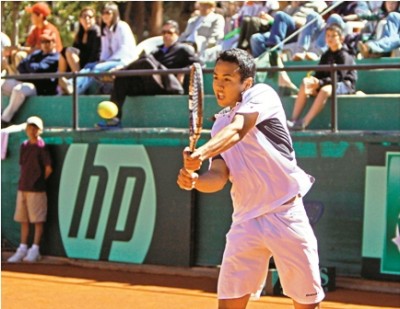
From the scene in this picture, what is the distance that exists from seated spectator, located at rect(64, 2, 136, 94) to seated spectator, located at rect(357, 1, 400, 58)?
10.5ft

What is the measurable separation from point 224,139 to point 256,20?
25.1 feet

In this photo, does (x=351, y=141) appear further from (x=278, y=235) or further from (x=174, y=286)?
(x=278, y=235)

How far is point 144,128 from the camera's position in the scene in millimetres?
11773

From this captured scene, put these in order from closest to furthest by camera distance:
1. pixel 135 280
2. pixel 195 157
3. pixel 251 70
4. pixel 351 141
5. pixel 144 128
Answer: pixel 195 157
pixel 251 70
pixel 351 141
pixel 135 280
pixel 144 128

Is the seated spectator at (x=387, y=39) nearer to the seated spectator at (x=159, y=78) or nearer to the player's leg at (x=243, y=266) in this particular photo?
the seated spectator at (x=159, y=78)

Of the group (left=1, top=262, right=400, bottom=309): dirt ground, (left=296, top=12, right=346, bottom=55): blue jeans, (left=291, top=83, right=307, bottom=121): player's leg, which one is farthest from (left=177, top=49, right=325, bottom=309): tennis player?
(left=296, top=12, right=346, bottom=55): blue jeans

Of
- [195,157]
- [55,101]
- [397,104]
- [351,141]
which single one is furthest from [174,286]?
[195,157]

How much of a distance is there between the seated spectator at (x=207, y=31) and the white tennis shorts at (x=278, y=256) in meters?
7.57

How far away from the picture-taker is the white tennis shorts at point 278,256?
18.2 ft

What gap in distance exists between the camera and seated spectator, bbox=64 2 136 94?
12758mm

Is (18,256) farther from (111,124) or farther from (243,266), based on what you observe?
(243,266)

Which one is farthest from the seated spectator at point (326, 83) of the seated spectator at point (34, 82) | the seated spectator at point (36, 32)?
the seated spectator at point (36, 32)

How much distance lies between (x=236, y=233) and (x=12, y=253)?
7.35m

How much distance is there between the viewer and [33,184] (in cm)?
1190
